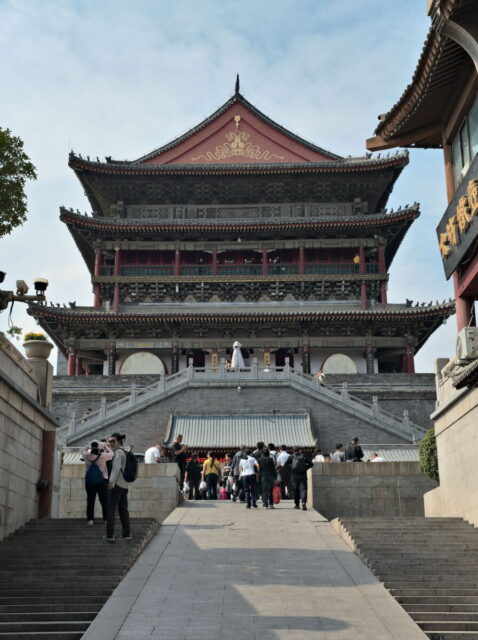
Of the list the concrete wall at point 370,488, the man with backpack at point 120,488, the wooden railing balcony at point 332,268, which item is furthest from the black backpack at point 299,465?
the wooden railing balcony at point 332,268

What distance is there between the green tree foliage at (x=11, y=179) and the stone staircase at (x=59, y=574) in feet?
14.0

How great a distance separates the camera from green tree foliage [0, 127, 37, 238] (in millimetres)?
10742

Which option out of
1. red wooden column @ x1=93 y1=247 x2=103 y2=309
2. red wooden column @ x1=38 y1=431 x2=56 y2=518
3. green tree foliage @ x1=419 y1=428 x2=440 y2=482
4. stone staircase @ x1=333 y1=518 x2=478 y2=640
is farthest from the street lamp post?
red wooden column @ x1=93 y1=247 x2=103 y2=309

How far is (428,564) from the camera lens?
10.4 m

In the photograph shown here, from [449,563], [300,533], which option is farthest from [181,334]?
[449,563]

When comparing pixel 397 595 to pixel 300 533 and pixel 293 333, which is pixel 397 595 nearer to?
pixel 300 533

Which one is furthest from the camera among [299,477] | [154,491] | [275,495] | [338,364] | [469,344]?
[338,364]

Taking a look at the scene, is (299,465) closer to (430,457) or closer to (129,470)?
(430,457)

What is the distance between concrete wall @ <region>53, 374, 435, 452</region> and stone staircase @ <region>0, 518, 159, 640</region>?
575 inches

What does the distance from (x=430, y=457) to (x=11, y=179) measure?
33.5 feet

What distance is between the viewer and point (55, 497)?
51.1 ft

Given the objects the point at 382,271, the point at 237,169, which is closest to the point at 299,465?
the point at 382,271

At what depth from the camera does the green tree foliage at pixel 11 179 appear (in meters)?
10.7

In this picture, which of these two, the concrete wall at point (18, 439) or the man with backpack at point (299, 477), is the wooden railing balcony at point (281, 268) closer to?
the man with backpack at point (299, 477)
